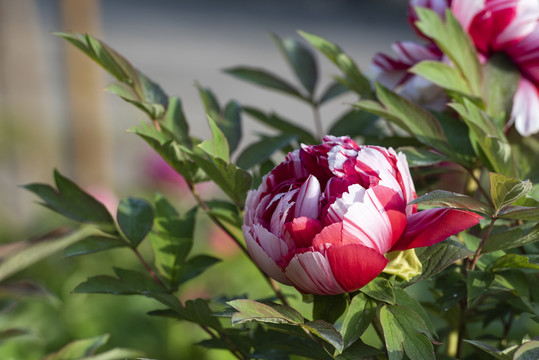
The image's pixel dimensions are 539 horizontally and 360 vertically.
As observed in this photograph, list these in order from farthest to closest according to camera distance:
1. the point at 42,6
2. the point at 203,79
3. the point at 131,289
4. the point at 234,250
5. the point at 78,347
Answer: the point at 42,6 → the point at 203,79 → the point at 234,250 → the point at 78,347 → the point at 131,289

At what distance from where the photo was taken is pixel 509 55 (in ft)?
2.03

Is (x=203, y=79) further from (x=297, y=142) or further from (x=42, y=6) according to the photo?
(x=297, y=142)

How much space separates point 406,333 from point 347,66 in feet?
0.86

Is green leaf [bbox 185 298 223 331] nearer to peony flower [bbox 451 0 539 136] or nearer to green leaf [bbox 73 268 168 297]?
green leaf [bbox 73 268 168 297]

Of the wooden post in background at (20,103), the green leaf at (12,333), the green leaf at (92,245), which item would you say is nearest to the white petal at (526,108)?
the green leaf at (92,245)

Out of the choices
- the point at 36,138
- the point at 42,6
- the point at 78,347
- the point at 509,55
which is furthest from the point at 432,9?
the point at 42,6

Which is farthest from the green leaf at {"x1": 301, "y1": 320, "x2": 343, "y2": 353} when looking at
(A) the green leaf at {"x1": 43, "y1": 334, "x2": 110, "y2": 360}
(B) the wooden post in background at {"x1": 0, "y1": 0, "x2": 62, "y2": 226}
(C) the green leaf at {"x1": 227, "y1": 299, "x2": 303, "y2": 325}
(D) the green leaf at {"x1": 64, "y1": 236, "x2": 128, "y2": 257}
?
(B) the wooden post in background at {"x1": 0, "y1": 0, "x2": 62, "y2": 226}

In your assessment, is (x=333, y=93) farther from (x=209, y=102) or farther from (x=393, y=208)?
(x=393, y=208)

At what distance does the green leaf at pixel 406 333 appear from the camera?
1.42 ft

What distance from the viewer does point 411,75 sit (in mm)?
654

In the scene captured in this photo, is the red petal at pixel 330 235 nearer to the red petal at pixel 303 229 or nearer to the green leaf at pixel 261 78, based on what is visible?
the red petal at pixel 303 229

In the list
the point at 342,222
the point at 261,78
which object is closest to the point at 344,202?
the point at 342,222

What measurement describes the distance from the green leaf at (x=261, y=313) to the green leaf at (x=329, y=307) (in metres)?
0.04

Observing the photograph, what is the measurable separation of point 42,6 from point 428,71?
689 centimetres
